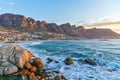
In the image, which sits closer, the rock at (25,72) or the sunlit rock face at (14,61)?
the rock at (25,72)

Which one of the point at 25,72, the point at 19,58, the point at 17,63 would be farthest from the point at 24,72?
the point at 19,58

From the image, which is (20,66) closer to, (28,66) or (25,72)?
(28,66)

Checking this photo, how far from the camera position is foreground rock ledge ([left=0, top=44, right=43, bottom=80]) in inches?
901

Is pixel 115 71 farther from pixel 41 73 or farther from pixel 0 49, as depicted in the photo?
pixel 0 49

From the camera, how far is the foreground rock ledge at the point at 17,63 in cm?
2290

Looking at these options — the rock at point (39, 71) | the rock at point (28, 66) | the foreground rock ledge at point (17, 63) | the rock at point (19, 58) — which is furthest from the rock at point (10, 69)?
the rock at point (39, 71)

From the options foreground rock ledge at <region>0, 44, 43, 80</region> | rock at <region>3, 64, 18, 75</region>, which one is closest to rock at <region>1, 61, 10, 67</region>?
foreground rock ledge at <region>0, 44, 43, 80</region>

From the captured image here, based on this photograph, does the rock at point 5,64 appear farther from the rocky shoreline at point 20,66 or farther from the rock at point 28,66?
the rock at point 28,66

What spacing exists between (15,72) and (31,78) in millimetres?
3598

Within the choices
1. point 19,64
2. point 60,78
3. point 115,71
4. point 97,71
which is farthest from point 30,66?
point 115,71

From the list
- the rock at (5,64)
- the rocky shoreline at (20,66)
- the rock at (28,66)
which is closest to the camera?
the rocky shoreline at (20,66)

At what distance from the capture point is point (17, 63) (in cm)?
2386

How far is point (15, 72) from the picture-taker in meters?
23.0

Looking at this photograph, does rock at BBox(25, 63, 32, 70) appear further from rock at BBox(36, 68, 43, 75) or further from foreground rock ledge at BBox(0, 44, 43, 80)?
rock at BBox(36, 68, 43, 75)
